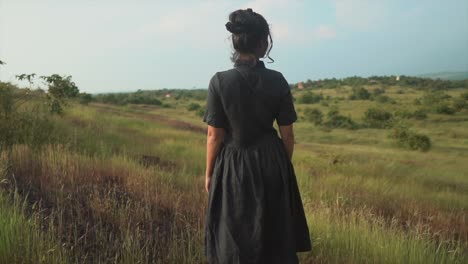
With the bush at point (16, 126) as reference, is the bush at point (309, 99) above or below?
above

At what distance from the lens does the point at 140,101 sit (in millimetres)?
43938

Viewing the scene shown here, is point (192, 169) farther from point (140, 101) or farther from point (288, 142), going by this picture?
point (140, 101)

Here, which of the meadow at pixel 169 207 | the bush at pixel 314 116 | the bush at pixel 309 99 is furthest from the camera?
the bush at pixel 309 99

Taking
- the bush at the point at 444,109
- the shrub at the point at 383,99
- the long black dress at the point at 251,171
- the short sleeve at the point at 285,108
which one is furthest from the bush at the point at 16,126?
the shrub at the point at 383,99

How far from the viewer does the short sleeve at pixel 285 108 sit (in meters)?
2.65

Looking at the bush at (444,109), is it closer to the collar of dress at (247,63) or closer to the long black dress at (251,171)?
the long black dress at (251,171)

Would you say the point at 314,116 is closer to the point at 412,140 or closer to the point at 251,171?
the point at 412,140

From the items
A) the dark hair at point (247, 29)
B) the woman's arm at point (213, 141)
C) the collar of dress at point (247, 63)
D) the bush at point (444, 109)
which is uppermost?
the dark hair at point (247, 29)

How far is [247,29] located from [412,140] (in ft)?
49.9

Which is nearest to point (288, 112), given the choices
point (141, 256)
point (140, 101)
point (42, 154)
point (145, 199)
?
point (141, 256)

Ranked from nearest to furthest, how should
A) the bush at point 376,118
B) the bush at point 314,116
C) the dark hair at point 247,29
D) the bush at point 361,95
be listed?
A: the dark hair at point 247,29 < the bush at point 376,118 < the bush at point 314,116 < the bush at point 361,95

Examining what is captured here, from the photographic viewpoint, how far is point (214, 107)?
2.63 meters

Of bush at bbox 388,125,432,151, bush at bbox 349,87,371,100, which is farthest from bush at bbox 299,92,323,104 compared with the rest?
→ bush at bbox 388,125,432,151

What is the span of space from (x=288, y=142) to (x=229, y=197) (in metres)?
0.53
